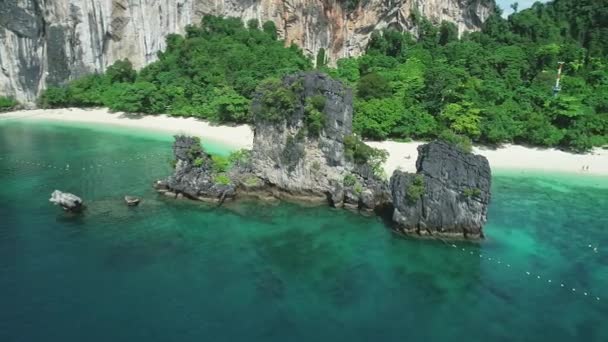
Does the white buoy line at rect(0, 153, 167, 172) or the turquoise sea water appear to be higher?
the white buoy line at rect(0, 153, 167, 172)

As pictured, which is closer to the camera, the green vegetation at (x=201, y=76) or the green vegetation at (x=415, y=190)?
the green vegetation at (x=415, y=190)

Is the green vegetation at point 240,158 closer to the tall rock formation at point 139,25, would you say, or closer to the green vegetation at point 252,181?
the green vegetation at point 252,181

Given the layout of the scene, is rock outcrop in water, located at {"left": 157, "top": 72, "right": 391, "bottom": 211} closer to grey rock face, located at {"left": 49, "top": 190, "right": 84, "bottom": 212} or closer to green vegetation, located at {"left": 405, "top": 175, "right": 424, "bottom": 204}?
green vegetation, located at {"left": 405, "top": 175, "right": 424, "bottom": 204}

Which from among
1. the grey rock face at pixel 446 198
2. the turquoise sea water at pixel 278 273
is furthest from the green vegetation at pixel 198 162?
the grey rock face at pixel 446 198

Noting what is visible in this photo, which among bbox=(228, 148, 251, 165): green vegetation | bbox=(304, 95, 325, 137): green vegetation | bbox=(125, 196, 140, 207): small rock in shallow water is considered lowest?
bbox=(125, 196, 140, 207): small rock in shallow water

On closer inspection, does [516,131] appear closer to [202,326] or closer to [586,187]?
[586,187]

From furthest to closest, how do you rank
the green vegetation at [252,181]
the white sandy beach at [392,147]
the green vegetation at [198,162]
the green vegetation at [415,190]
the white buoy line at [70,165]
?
the white sandy beach at [392,147] < the white buoy line at [70,165] < the green vegetation at [252,181] < the green vegetation at [198,162] < the green vegetation at [415,190]

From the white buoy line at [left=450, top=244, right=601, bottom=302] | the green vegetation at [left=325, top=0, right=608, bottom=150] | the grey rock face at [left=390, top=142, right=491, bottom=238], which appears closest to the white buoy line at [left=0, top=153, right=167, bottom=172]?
the green vegetation at [left=325, top=0, right=608, bottom=150]
